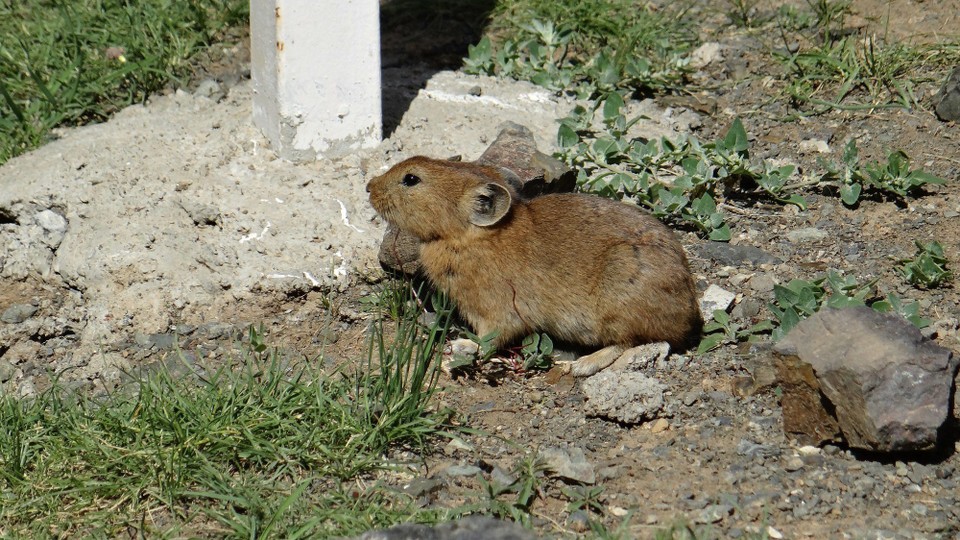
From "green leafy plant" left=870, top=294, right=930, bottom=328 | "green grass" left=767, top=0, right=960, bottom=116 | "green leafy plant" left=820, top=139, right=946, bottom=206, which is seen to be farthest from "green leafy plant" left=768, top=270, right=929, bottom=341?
"green grass" left=767, top=0, right=960, bottom=116

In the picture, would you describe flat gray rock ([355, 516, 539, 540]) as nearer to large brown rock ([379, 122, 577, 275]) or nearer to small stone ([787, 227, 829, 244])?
large brown rock ([379, 122, 577, 275])

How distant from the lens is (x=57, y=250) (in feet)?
18.9

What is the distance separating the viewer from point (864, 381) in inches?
163

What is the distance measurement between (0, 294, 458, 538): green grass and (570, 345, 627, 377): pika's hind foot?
30.6 inches

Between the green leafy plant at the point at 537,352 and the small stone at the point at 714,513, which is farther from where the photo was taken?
the green leafy plant at the point at 537,352

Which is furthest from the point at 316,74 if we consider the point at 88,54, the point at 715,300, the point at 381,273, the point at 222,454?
the point at 715,300

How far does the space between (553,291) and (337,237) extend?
1248mm

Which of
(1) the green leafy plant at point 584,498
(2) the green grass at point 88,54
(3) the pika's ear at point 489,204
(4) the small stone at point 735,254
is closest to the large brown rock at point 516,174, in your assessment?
(3) the pika's ear at point 489,204

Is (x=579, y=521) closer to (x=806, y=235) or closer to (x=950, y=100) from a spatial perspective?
(x=806, y=235)

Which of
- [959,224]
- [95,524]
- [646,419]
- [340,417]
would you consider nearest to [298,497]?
[340,417]

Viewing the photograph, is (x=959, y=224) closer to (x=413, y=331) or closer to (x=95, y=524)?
(x=413, y=331)

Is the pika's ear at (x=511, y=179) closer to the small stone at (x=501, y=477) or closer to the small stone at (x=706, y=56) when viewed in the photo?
the small stone at (x=501, y=477)

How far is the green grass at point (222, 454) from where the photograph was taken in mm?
4141

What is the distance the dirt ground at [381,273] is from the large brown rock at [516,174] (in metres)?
0.16
